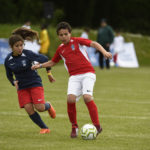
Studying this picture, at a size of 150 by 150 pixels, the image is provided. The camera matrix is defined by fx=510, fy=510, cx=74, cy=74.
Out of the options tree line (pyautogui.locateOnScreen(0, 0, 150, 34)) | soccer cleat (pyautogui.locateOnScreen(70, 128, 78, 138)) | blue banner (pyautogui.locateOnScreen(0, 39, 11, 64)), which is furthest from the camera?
tree line (pyautogui.locateOnScreen(0, 0, 150, 34))

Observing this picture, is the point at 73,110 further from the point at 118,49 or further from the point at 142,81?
the point at 118,49

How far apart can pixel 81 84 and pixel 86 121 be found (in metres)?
1.57

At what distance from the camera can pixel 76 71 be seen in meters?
7.84

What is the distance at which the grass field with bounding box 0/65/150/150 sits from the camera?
7023 millimetres

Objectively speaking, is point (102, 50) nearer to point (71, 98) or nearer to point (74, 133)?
point (71, 98)

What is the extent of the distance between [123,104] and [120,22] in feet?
124

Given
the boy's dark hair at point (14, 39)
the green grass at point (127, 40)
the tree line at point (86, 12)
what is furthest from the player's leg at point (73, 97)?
the tree line at point (86, 12)

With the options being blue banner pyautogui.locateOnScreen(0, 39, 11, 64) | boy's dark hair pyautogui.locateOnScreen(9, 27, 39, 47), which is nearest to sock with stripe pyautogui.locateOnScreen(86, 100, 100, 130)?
boy's dark hair pyautogui.locateOnScreen(9, 27, 39, 47)

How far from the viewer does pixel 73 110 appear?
25.5ft

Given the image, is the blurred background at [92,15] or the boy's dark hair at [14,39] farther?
the blurred background at [92,15]

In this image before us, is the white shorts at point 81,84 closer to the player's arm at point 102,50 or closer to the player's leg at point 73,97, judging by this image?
the player's leg at point 73,97

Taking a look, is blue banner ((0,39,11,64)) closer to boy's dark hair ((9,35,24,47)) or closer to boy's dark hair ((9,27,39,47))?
boy's dark hair ((9,27,39,47))

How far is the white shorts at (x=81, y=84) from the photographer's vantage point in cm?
770

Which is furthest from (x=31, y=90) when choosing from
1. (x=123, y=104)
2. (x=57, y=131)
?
(x=123, y=104)
